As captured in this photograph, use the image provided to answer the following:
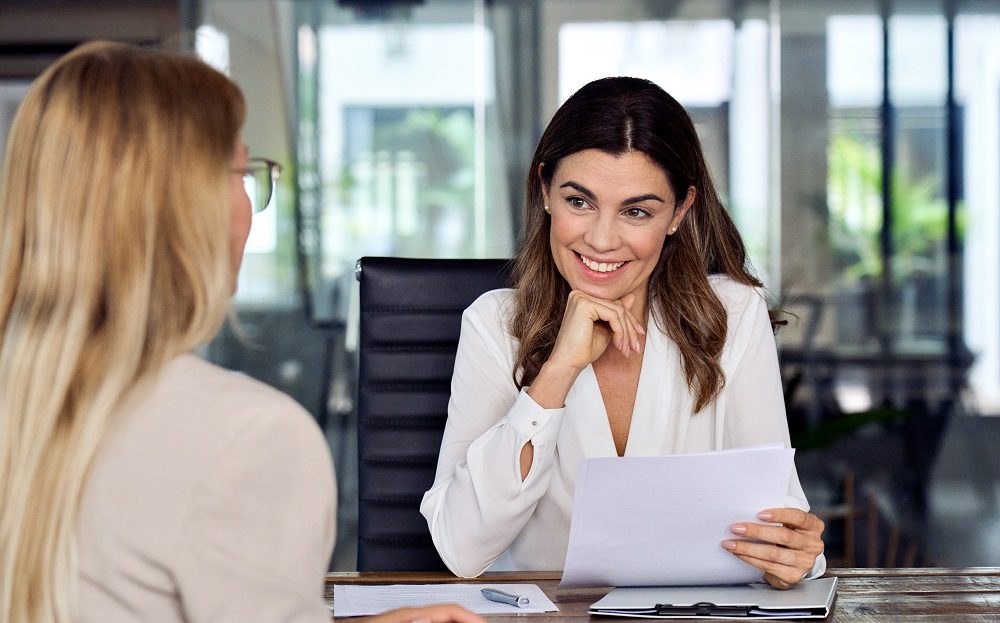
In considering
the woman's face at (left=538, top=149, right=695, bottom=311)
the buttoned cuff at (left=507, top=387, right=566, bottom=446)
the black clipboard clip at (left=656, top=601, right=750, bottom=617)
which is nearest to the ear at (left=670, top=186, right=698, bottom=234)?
the woman's face at (left=538, top=149, right=695, bottom=311)

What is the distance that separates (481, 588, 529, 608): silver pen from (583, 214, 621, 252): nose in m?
0.63

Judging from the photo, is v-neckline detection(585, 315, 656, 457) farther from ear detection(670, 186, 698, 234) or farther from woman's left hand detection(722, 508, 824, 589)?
woman's left hand detection(722, 508, 824, 589)

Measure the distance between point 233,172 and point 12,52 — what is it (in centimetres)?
507

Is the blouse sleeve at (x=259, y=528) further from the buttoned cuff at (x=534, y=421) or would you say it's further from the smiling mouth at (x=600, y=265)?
the smiling mouth at (x=600, y=265)

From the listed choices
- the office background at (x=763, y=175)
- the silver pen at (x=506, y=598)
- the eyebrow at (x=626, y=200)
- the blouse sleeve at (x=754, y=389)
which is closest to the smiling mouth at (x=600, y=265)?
the eyebrow at (x=626, y=200)

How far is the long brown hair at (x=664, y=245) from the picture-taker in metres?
1.72

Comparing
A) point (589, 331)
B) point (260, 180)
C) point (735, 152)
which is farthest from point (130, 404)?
point (735, 152)

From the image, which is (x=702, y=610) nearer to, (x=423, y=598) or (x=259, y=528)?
(x=423, y=598)

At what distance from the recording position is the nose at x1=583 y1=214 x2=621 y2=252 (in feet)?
5.64

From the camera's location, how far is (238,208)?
901 millimetres

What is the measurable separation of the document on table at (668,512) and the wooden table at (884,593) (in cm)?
6

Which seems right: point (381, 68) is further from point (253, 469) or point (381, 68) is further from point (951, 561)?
point (253, 469)

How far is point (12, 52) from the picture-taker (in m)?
5.30

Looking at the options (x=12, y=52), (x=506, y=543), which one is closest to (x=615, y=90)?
(x=506, y=543)
